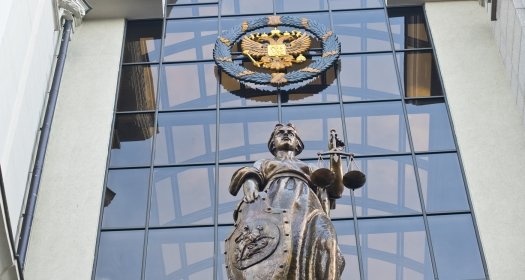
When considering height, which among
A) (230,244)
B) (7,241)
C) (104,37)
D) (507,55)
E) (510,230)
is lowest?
(230,244)

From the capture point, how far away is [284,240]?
1742cm

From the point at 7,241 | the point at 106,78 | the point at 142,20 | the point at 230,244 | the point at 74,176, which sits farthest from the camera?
the point at 142,20

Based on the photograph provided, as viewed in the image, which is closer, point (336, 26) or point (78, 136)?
point (78, 136)

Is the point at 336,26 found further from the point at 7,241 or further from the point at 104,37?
the point at 7,241

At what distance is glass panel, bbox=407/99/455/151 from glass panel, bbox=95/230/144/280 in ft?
21.5

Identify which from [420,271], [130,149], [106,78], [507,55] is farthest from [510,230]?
[106,78]

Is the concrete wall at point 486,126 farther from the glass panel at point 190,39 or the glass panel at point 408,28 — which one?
the glass panel at point 190,39

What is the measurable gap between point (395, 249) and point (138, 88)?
8.04 m

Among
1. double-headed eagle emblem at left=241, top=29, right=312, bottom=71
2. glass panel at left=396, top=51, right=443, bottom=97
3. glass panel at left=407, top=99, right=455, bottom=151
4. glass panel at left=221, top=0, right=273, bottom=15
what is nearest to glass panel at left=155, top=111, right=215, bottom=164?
double-headed eagle emblem at left=241, top=29, right=312, bottom=71

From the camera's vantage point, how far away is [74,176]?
2814 cm

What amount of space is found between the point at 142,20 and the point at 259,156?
6.43m

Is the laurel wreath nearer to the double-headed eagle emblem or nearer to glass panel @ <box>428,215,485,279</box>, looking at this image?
the double-headed eagle emblem

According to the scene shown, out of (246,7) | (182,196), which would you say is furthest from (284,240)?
(246,7)

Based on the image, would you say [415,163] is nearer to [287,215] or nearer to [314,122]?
[314,122]
